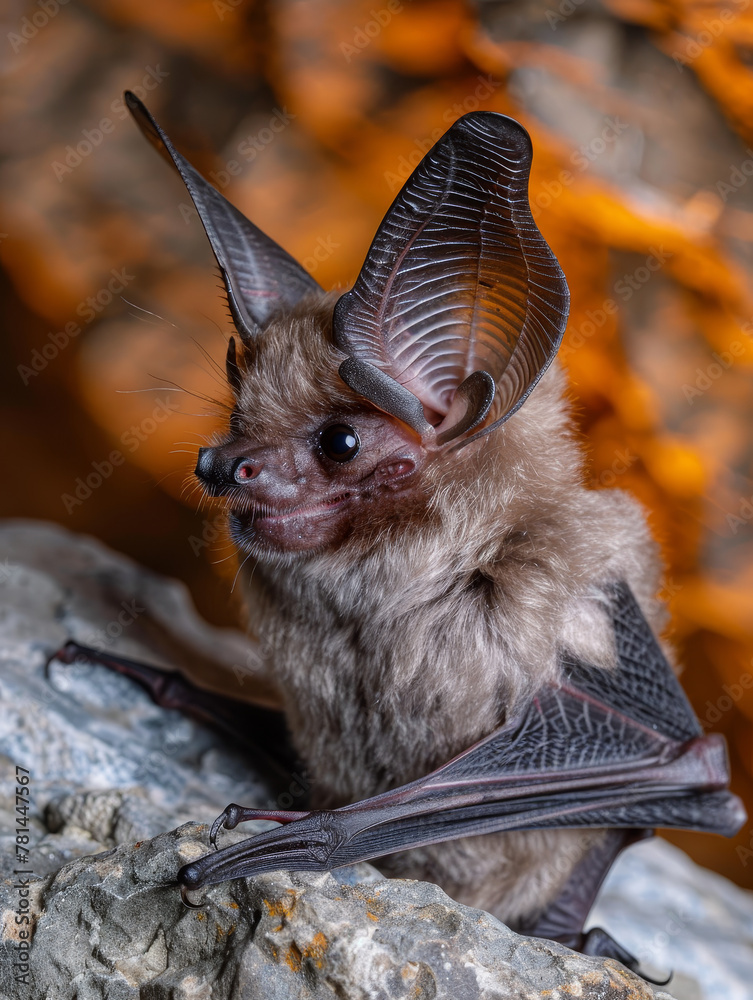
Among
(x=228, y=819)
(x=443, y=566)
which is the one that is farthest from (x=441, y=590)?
(x=228, y=819)

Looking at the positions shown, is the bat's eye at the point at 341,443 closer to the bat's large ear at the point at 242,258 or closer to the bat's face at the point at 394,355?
the bat's face at the point at 394,355

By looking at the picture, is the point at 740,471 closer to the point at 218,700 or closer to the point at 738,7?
the point at 738,7

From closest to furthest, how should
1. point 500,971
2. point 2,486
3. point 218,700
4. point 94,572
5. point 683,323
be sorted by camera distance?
point 500,971 → point 218,700 → point 683,323 → point 94,572 → point 2,486

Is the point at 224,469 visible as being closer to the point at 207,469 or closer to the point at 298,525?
the point at 207,469

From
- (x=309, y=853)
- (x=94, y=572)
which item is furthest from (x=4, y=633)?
(x=309, y=853)

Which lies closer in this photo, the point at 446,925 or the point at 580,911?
the point at 446,925

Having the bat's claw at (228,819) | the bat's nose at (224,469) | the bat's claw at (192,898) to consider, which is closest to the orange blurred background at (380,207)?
the bat's nose at (224,469)
